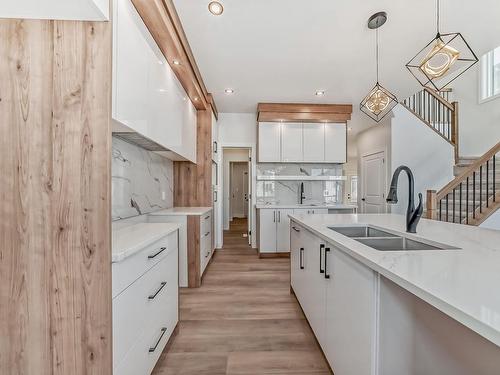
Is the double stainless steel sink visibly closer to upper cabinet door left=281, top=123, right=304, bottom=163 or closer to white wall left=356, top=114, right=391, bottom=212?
upper cabinet door left=281, top=123, right=304, bottom=163

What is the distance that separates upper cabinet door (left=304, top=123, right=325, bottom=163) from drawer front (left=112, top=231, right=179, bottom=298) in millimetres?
3391

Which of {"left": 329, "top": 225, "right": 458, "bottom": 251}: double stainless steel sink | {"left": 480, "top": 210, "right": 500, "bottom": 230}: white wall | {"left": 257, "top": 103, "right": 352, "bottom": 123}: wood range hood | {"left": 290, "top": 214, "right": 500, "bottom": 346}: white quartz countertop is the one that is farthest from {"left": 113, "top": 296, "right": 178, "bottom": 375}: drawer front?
{"left": 480, "top": 210, "right": 500, "bottom": 230}: white wall

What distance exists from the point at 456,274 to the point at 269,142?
390 cm

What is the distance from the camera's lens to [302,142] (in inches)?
181

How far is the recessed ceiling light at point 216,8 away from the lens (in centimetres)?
206

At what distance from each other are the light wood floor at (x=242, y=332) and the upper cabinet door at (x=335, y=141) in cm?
246

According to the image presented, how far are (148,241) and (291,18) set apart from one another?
223 centimetres

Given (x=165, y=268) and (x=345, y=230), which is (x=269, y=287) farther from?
(x=165, y=268)

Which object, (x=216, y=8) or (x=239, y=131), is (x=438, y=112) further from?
(x=216, y=8)

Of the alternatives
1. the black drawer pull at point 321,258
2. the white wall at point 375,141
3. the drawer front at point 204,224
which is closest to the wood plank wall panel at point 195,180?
the drawer front at point 204,224

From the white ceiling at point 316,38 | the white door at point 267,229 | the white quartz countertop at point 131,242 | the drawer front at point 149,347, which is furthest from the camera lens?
the white door at point 267,229

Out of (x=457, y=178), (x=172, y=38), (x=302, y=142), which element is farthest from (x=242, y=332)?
(x=457, y=178)

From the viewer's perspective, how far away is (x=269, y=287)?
9.86 ft

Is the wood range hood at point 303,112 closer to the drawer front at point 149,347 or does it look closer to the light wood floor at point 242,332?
the light wood floor at point 242,332
